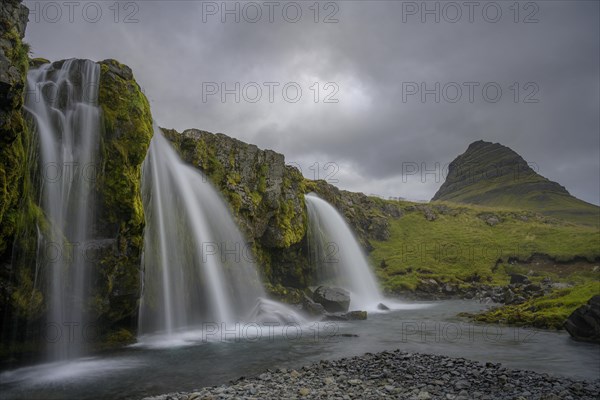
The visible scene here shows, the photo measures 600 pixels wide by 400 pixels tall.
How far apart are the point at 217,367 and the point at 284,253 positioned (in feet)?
86.6

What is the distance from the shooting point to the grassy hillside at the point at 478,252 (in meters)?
54.2

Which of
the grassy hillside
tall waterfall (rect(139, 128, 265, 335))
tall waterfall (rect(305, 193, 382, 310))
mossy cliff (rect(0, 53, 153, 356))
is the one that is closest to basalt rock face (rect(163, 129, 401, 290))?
tall waterfall (rect(139, 128, 265, 335))

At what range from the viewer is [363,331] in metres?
23.9

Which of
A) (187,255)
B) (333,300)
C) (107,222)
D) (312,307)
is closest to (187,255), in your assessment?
(187,255)

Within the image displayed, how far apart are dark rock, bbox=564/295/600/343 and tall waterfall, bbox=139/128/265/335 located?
20.5m

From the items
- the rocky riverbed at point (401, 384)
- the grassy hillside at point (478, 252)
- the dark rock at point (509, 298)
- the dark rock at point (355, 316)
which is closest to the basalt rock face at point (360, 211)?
the grassy hillside at point (478, 252)

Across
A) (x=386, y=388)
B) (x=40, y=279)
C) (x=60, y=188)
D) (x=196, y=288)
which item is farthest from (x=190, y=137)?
(x=386, y=388)

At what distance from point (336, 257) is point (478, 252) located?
106 ft

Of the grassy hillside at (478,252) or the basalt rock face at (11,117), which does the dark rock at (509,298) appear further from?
the basalt rock face at (11,117)

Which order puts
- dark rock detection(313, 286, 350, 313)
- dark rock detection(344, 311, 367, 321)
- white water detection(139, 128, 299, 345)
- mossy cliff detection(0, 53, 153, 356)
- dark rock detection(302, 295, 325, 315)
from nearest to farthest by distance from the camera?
mossy cliff detection(0, 53, 153, 356) → white water detection(139, 128, 299, 345) → dark rock detection(344, 311, 367, 321) → dark rock detection(302, 295, 325, 315) → dark rock detection(313, 286, 350, 313)

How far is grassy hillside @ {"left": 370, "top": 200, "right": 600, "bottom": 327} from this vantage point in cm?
5416

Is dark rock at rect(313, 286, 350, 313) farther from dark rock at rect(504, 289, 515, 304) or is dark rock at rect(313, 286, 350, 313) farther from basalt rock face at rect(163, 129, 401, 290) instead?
dark rock at rect(504, 289, 515, 304)

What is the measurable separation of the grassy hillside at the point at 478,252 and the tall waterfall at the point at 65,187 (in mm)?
29742

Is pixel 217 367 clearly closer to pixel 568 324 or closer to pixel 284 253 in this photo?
pixel 568 324
